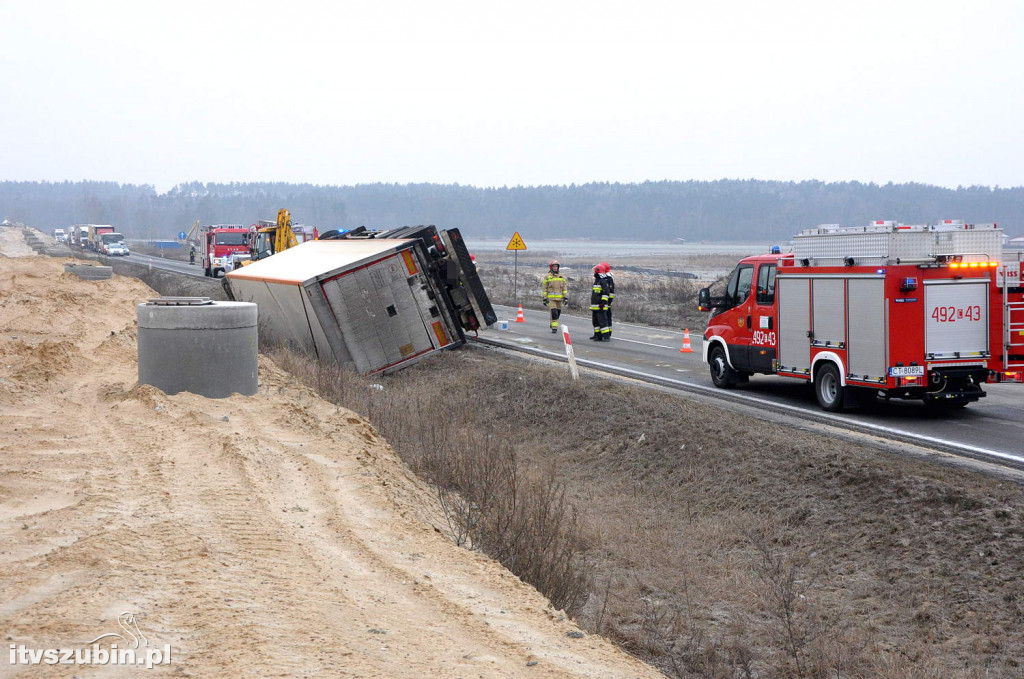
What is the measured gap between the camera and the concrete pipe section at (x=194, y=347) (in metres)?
10.2

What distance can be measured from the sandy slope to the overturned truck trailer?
292 inches

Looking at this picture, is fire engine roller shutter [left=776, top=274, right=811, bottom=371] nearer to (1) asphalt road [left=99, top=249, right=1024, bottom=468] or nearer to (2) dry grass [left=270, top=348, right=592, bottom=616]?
(1) asphalt road [left=99, top=249, right=1024, bottom=468]

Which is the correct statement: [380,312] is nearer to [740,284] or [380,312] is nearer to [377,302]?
[377,302]

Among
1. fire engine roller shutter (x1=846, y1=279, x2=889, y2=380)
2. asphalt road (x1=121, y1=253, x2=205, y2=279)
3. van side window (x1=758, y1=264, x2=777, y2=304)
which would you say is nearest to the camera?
fire engine roller shutter (x1=846, y1=279, x2=889, y2=380)

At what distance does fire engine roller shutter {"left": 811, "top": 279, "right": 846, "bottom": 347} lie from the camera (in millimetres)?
12617

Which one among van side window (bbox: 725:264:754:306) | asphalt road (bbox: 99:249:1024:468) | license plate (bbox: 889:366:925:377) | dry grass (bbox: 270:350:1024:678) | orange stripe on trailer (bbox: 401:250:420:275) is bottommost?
dry grass (bbox: 270:350:1024:678)

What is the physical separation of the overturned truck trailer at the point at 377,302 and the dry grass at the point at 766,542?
175 inches

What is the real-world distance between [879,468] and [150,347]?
26.0 feet

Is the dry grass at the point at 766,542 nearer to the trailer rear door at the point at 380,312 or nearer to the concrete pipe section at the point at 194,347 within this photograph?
the concrete pipe section at the point at 194,347

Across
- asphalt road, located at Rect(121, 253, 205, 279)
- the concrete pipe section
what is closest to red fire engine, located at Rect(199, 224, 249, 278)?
asphalt road, located at Rect(121, 253, 205, 279)

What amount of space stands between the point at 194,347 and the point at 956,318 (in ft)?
30.4

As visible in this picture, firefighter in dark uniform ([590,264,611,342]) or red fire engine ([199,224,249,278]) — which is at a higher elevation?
red fire engine ([199,224,249,278])

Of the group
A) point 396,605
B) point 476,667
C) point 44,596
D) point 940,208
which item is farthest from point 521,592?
point 940,208

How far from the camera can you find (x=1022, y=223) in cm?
15750
